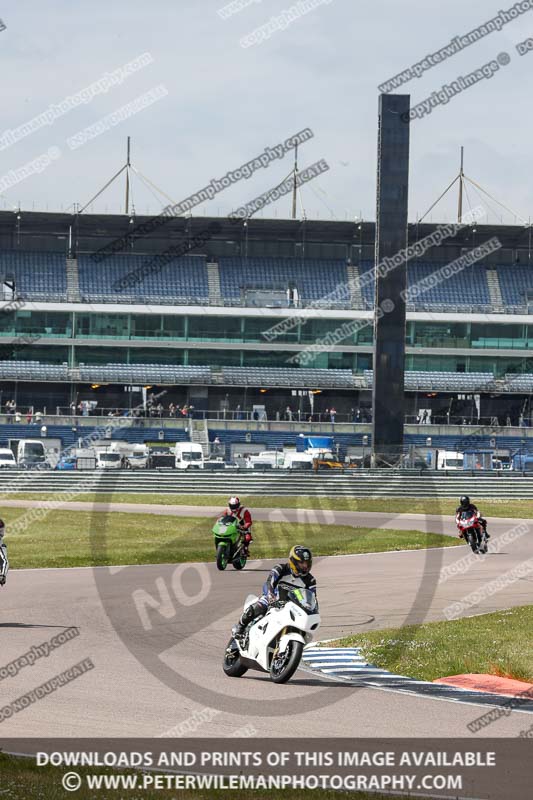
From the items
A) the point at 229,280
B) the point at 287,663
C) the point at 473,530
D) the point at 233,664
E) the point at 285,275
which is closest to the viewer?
the point at 287,663

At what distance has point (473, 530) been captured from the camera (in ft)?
104

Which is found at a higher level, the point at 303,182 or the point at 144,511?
the point at 303,182

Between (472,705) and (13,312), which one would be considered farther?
(13,312)

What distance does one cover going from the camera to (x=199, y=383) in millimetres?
83125

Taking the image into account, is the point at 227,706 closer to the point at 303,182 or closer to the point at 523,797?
the point at 523,797

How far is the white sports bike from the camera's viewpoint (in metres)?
13.4

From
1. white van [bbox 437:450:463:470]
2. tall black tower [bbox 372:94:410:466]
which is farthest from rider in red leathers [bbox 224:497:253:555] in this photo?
white van [bbox 437:450:463:470]

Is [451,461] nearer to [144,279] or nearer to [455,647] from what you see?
[144,279]

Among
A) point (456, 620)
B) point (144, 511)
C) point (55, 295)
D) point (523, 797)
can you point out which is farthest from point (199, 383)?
point (523, 797)

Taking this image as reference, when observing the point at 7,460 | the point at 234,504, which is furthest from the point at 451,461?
the point at 234,504

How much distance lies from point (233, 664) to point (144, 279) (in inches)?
2914

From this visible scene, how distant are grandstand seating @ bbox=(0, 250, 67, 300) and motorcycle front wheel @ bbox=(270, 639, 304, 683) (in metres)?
72.6

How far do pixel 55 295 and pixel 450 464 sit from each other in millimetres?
32020

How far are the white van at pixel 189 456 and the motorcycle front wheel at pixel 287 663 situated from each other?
164ft
